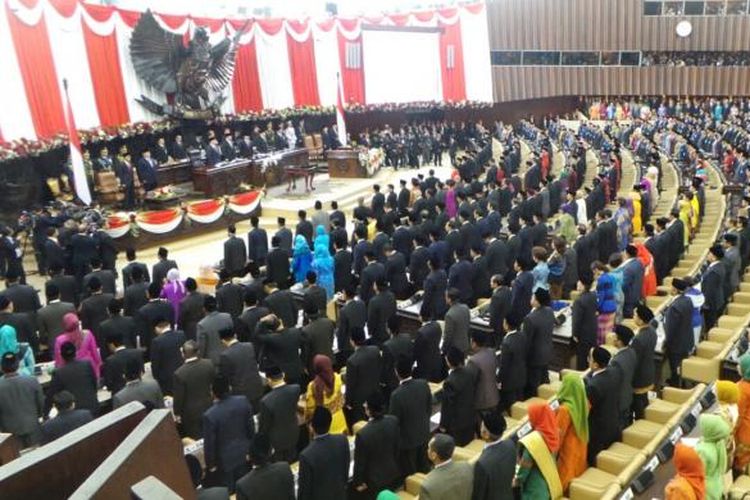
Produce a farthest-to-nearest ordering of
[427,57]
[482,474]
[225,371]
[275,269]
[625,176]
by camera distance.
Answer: [427,57], [625,176], [275,269], [225,371], [482,474]

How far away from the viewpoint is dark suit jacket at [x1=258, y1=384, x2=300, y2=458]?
14.5ft

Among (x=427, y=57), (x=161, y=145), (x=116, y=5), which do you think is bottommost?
(x=161, y=145)

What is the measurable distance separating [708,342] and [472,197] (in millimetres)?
5834

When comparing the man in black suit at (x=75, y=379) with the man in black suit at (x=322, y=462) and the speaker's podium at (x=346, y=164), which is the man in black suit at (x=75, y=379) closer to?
the man in black suit at (x=322, y=462)

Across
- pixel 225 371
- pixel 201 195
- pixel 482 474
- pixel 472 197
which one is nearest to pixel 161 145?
pixel 201 195

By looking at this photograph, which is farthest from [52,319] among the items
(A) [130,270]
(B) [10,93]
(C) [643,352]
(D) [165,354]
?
(B) [10,93]

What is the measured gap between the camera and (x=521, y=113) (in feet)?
87.7

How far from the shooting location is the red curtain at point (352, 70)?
20.3 metres

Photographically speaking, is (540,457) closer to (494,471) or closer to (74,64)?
(494,471)

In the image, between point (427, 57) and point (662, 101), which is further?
point (662, 101)

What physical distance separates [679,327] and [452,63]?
1947 centimetres

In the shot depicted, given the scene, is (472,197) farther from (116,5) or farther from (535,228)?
(116,5)

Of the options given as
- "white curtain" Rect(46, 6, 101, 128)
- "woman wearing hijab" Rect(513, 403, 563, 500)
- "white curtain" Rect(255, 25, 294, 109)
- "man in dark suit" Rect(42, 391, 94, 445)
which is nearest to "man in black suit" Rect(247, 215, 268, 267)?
"man in dark suit" Rect(42, 391, 94, 445)

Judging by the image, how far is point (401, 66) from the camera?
2214 centimetres
